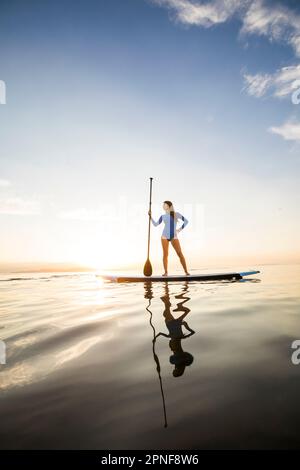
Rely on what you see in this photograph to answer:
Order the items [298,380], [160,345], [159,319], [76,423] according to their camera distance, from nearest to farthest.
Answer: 1. [76,423]
2. [298,380]
3. [160,345]
4. [159,319]

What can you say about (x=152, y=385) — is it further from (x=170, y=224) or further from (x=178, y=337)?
(x=170, y=224)

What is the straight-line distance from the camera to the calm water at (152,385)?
49.7 inches

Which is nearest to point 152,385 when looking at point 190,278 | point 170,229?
point 190,278

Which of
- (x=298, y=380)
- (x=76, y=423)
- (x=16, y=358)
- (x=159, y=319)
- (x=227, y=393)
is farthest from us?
(x=159, y=319)

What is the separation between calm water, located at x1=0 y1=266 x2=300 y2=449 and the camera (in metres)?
1.26

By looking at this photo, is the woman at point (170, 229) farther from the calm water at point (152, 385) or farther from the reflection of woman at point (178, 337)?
the calm water at point (152, 385)

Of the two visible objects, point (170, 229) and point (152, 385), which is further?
point (170, 229)

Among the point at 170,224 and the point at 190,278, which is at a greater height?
the point at 170,224

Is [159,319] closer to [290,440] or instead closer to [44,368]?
[44,368]

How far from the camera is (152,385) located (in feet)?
5.81

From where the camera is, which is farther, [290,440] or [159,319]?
[159,319]
